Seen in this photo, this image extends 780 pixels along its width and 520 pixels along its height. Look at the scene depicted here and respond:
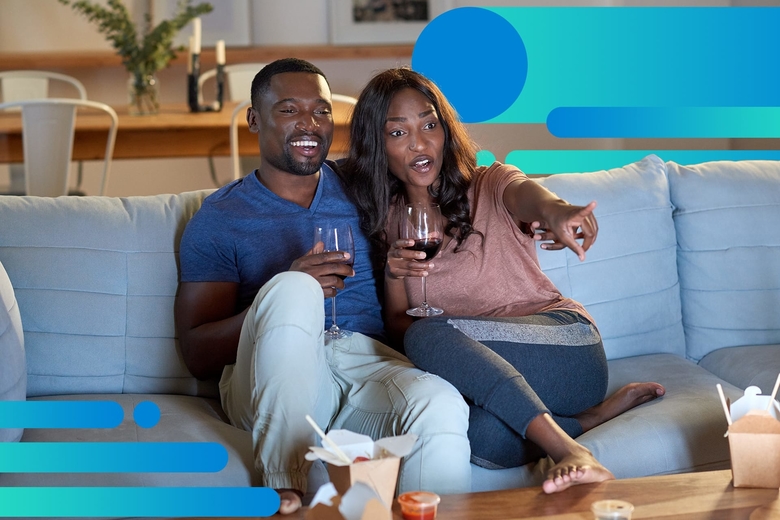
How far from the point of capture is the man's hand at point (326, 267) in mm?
1558

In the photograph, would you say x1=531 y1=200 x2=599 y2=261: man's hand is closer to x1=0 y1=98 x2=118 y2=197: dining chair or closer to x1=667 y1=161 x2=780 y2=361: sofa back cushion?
x1=667 y1=161 x2=780 y2=361: sofa back cushion

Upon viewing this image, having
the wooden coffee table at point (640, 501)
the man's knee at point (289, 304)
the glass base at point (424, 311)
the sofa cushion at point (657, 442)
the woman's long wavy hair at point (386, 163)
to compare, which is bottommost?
the sofa cushion at point (657, 442)

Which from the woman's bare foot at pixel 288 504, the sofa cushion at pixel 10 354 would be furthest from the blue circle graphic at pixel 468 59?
the woman's bare foot at pixel 288 504

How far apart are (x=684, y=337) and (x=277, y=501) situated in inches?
51.8

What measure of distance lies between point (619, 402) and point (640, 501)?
57cm

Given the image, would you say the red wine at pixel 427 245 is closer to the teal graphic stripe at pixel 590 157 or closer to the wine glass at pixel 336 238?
the wine glass at pixel 336 238

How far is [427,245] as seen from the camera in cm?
162

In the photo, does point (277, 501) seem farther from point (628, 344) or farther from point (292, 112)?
point (628, 344)

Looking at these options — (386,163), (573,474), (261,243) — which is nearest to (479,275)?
(386,163)

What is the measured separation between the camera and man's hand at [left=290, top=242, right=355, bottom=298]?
61.3 inches

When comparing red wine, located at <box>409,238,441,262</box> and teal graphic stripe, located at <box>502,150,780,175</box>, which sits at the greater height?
teal graphic stripe, located at <box>502,150,780,175</box>

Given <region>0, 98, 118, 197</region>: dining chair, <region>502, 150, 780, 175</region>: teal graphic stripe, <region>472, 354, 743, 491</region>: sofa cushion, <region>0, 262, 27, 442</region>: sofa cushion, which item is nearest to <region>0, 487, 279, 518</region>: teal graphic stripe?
<region>0, 262, 27, 442</region>: sofa cushion

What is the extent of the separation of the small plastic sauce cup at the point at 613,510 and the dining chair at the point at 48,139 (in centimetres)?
280

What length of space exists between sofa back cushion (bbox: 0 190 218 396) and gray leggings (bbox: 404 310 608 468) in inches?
23.0
